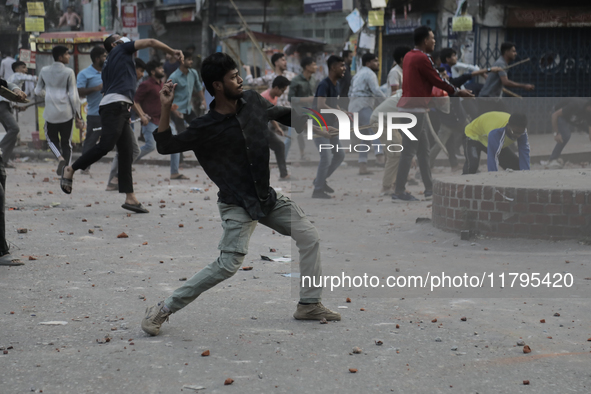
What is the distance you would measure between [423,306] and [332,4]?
61.1ft

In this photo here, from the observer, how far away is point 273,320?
14.5 ft

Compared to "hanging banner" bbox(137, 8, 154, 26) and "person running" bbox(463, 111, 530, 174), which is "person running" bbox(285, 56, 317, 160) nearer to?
"person running" bbox(463, 111, 530, 174)

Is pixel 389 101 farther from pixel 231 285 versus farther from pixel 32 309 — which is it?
pixel 32 309

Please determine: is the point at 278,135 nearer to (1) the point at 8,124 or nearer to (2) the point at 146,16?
(1) the point at 8,124

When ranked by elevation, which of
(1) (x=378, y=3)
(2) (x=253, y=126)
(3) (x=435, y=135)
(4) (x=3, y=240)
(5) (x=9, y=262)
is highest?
(1) (x=378, y=3)

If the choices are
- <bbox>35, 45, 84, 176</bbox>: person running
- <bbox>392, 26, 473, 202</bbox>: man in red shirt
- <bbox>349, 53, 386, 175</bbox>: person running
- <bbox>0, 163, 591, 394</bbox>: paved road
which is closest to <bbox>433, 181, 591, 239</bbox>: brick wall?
<bbox>0, 163, 591, 394</bbox>: paved road

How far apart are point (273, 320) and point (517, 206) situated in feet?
9.53

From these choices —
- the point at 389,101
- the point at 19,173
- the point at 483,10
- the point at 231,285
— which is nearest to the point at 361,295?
the point at 231,285

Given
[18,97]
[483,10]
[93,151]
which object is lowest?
[93,151]

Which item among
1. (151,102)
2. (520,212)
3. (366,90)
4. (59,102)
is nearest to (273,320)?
(520,212)

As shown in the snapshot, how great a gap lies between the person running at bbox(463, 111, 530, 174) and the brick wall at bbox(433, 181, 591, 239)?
44.1 inches

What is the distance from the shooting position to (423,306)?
472 centimetres

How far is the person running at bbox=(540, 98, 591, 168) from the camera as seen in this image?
904cm

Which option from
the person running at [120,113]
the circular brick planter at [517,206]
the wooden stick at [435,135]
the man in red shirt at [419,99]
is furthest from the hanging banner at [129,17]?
the circular brick planter at [517,206]
